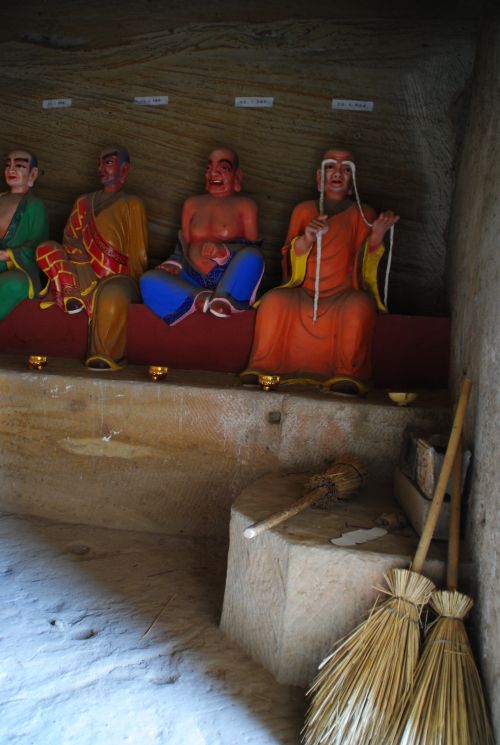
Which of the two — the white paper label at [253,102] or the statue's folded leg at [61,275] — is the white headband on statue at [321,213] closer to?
the white paper label at [253,102]

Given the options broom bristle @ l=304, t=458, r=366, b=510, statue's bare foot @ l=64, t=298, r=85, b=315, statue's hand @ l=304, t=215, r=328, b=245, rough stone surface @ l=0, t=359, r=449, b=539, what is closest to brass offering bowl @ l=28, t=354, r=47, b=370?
rough stone surface @ l=0, t=359, r=449, b=539

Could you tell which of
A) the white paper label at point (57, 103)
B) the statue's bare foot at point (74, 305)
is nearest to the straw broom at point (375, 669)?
the statue's bare foot at point (74, 305)

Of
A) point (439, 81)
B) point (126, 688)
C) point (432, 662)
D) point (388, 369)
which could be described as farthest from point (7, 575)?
point (439, 81)

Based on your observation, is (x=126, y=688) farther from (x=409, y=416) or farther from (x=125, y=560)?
(x=409, y=416)

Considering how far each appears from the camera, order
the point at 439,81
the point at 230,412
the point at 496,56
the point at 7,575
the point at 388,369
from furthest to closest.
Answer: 1. the point at 439,81
2. the point at 388,369
3. the point at 230,412
4. the point at 496,56
5. the point at 7,575

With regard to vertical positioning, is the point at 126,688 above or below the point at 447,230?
below

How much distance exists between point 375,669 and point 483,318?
3.98ft

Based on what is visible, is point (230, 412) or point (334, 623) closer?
point (334, 623)

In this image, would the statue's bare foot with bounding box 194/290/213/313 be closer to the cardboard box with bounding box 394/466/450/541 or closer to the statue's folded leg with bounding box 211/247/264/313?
the statue's folded leg with bounding box 211/247/264/313

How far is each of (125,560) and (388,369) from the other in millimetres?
1641

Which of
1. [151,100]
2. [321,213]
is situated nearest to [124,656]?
[321,213]

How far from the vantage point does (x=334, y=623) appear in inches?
78.8

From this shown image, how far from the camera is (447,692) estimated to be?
1.67 m

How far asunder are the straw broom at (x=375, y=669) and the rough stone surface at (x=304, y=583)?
0.25 feet
